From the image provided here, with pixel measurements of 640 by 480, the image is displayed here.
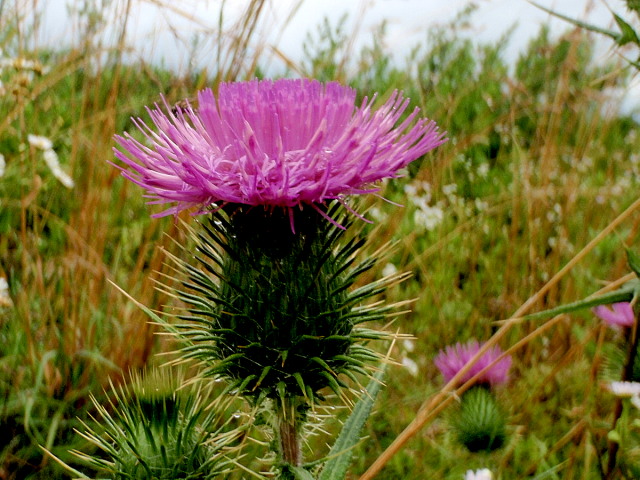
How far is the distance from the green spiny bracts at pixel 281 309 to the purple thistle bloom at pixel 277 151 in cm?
9

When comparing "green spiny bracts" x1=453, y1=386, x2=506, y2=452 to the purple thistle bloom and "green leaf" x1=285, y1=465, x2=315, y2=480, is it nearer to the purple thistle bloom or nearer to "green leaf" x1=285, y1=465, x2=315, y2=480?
"green leaf" x1=285, y1=465, x2=315, y2=480

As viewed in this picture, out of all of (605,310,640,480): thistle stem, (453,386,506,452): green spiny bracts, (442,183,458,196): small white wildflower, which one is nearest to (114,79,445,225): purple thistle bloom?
(605,310,640,480): thistle stem

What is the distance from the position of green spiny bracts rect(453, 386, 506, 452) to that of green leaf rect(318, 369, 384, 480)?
790 mm

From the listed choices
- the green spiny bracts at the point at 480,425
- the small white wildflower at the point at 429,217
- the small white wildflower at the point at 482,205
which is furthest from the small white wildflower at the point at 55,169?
the small white wildflower at the point at 482,205

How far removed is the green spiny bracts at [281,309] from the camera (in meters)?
1.38

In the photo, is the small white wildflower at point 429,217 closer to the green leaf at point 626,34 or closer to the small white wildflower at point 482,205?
the small white wildflower at point 482,205

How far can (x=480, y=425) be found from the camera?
2076 mm

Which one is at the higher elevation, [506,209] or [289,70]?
[289,70]

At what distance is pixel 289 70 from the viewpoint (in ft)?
8.61

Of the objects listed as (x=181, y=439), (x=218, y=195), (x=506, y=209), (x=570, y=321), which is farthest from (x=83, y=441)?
(x=506, y=209)

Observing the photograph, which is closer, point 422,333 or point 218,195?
point 218,195

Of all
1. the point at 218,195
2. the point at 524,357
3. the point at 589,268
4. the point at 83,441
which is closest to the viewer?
the point at 218,195

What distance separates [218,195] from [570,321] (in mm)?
2464

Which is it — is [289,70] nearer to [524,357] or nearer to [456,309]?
[456,309]
